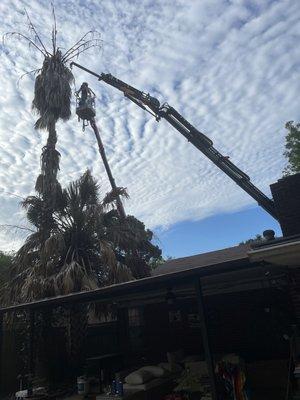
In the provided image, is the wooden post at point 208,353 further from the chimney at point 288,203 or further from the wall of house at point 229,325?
the wall of house at point 229,325

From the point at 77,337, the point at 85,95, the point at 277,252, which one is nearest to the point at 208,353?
the point at 277,252

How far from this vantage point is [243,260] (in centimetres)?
596

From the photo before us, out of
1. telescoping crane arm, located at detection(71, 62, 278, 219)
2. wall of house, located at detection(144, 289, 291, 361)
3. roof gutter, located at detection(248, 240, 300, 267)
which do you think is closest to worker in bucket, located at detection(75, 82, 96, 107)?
telescoping crane arm, located at detection(71, 62, 278, 219)

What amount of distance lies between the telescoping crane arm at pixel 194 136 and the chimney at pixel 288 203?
14.6 ft

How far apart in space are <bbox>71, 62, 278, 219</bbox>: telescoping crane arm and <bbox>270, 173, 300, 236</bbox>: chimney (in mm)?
4438

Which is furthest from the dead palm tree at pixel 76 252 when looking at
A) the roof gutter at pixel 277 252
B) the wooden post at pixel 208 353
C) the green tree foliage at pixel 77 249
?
the roof gutter at pixel 277 252

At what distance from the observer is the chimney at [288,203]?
29.1 ft

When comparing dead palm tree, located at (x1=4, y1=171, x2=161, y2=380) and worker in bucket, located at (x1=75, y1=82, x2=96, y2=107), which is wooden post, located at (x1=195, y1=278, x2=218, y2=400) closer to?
dead palm tree, located at (x1=4, y1=171, x2=161, y2=380)

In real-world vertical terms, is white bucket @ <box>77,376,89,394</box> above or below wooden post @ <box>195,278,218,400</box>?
below

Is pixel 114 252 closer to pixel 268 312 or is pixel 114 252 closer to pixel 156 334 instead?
pixel 156 334

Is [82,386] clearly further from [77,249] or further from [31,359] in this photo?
[77,249]

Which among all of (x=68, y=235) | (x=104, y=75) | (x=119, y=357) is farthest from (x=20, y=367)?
(x=104, y=75)

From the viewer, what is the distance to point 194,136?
1508 centimetres

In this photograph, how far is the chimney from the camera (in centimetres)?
886
